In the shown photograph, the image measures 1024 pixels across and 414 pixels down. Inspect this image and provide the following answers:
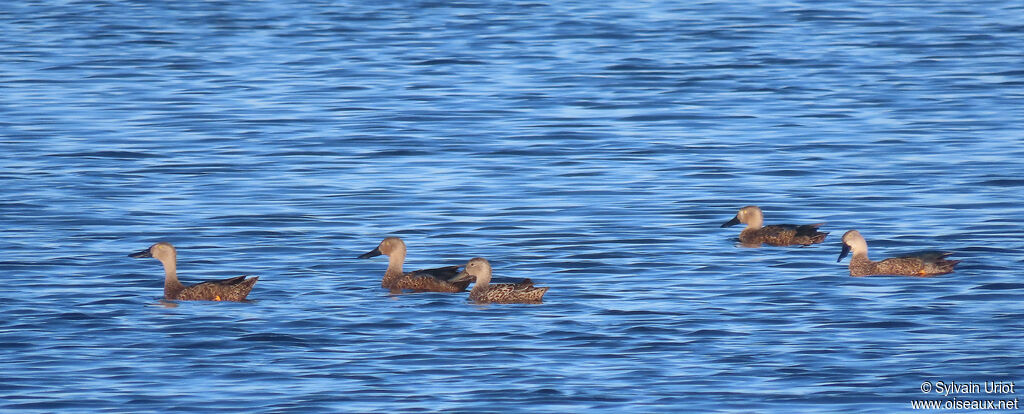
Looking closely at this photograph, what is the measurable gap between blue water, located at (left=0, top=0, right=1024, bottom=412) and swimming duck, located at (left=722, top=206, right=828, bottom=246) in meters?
0.15

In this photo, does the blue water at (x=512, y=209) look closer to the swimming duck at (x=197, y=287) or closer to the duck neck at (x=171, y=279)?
the swimming duck at (x=197, y=287)

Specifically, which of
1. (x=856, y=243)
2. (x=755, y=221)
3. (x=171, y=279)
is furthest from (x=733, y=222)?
(x=171, y=279)

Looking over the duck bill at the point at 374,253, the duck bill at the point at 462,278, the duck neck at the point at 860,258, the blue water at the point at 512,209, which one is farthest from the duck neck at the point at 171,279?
the duck neck at the point at 860,258

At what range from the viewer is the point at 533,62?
34.8 m

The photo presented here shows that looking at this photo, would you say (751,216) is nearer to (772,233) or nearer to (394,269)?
(772,233)

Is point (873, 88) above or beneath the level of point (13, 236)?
beneath

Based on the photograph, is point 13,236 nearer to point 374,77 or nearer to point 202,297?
point 202,297

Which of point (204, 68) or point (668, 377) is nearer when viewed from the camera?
point (668, 377)

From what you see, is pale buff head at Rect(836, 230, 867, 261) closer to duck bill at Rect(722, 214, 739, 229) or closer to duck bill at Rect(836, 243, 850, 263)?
duck bill at Rect(836, 243, 850, 263)

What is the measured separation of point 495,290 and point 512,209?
4.99 metres

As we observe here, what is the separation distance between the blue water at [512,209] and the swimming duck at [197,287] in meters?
0.20

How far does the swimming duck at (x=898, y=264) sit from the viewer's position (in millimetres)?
15234

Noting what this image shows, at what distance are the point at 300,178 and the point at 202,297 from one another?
7255 millimetres

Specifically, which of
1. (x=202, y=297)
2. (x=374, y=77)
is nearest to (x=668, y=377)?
(x=202, y=297)
